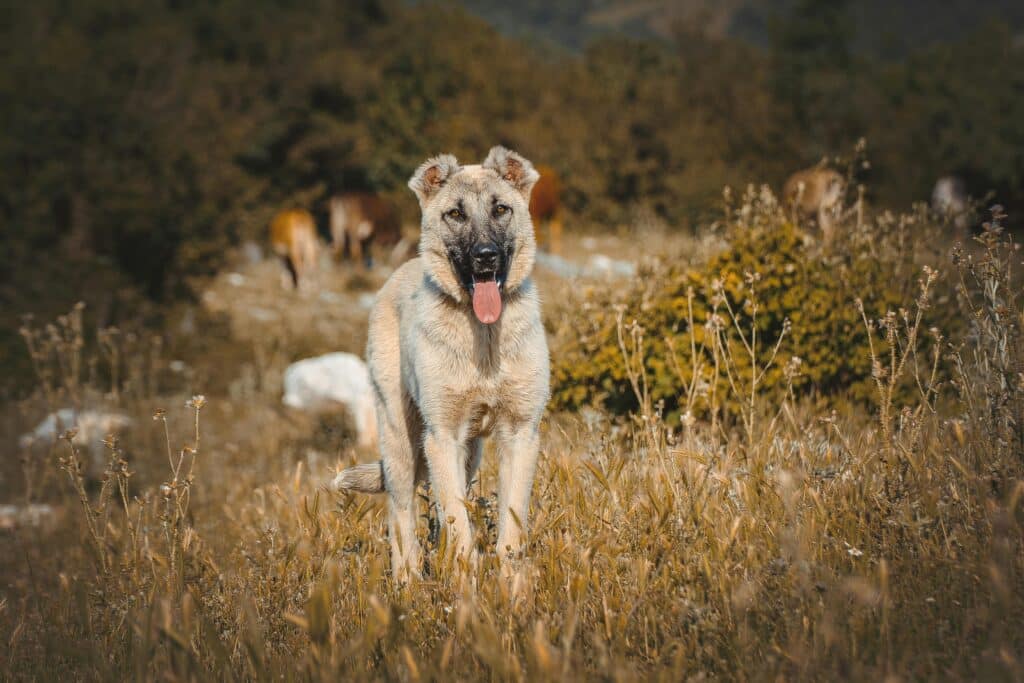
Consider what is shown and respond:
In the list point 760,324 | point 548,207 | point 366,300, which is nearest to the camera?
point 760,324

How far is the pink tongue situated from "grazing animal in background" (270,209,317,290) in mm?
13804

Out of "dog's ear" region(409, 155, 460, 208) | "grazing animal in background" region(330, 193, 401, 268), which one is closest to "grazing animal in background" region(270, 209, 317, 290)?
"grazing animal in background" region(330, 193, 401, 268)

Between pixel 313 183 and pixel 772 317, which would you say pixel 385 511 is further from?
pixel 313 183

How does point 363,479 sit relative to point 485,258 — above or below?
below

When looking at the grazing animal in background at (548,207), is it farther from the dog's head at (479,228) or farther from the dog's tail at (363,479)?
the dog's head at (479,228)

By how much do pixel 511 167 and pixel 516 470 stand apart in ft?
4.74

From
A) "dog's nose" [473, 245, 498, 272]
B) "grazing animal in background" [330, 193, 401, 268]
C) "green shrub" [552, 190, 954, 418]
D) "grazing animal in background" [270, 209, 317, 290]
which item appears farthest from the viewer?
"grazing animal in background" [330, 193, 401, 268]

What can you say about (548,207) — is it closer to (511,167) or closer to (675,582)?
(511,167)

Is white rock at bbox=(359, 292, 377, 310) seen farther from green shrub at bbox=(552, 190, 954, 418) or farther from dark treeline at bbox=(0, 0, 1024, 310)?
green shrub at bbox=(552, 190, 954, 418)

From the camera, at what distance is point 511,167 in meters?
4.07

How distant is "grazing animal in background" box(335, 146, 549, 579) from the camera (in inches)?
147

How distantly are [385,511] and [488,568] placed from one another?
181cm

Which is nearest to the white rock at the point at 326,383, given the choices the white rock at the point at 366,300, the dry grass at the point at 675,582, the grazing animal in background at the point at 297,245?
the dry grass at the point at 675,582

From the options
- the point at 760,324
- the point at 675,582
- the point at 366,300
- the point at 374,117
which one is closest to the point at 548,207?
the point at 366,300
